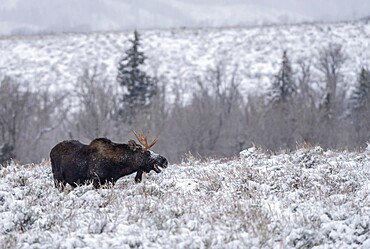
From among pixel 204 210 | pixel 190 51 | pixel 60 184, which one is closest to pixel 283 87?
pixel 190 51

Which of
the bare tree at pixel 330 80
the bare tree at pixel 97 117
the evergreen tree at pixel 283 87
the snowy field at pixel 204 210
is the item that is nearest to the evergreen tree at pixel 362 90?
the bare tree at pixel 330 80

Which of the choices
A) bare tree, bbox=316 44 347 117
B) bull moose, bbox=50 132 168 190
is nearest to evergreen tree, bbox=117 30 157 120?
bare tree, bbox=316 44 347 117

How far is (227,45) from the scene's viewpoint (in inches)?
3194

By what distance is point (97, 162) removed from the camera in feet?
37.7

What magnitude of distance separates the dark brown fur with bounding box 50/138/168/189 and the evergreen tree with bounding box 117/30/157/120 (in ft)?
127

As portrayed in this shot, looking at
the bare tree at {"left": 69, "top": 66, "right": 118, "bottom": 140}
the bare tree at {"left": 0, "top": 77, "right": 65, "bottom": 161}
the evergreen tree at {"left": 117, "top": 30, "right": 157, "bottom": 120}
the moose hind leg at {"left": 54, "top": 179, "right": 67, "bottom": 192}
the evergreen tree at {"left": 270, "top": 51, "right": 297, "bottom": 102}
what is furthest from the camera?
the evergreen tree at {"left": 270, "top": 51, "right": 297, "bottom": 102}

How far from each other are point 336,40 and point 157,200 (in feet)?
235

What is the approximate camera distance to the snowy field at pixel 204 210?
7453 mm

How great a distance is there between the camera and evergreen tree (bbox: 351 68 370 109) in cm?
5019

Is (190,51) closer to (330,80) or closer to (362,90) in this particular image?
(330,80)

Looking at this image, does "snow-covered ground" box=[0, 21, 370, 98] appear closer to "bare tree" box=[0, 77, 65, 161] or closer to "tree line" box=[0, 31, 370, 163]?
"tree line" box=[0, 31, 370, 163]

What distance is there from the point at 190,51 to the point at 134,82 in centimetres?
2971

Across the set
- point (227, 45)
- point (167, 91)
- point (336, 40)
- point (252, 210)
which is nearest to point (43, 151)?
point (167, 91)

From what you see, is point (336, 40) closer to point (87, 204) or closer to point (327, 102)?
point (327, 102)
